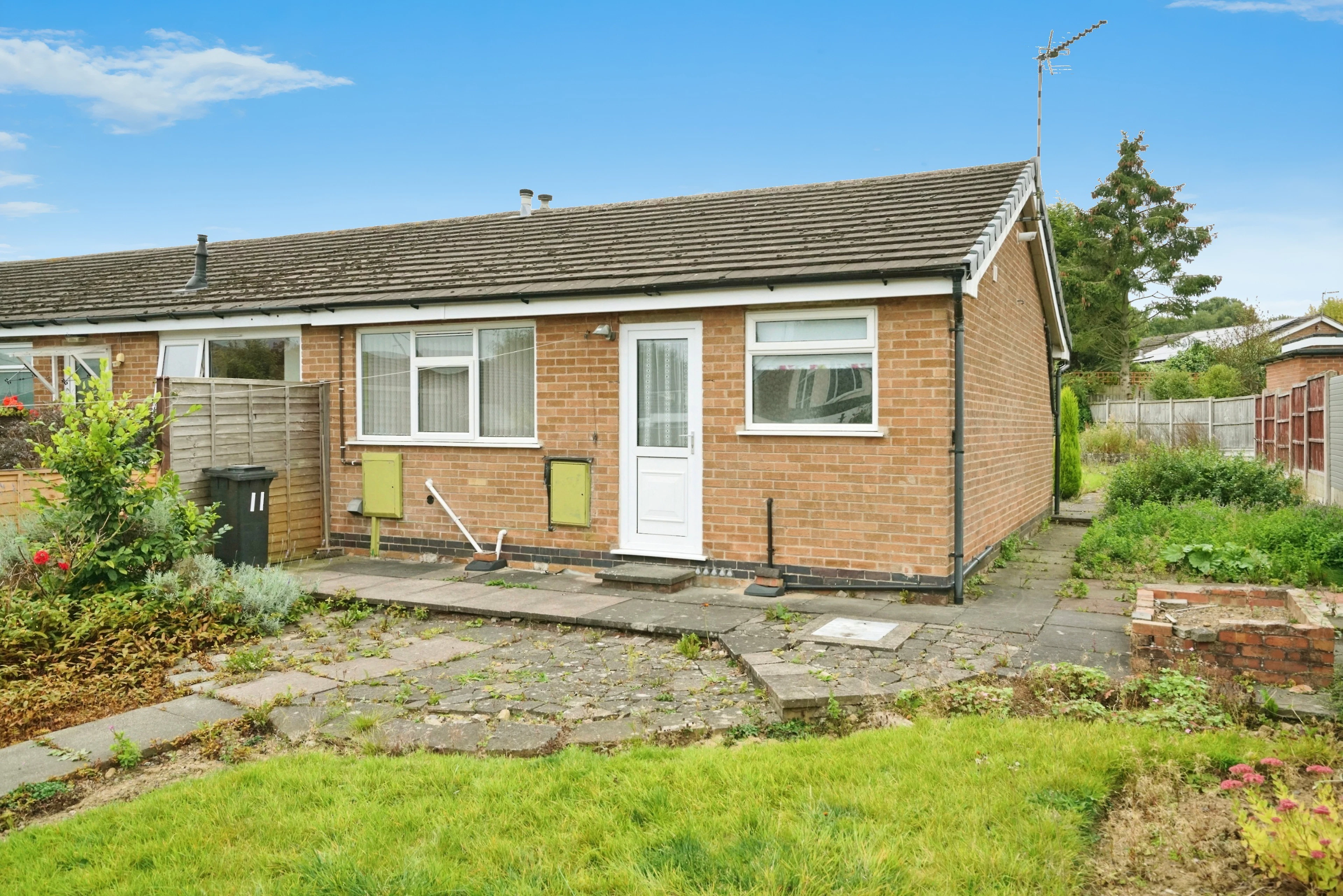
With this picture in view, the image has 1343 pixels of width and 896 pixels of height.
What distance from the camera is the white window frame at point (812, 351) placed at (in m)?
8.23

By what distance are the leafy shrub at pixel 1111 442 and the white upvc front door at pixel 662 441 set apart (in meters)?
17.9

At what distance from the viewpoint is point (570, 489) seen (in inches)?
378

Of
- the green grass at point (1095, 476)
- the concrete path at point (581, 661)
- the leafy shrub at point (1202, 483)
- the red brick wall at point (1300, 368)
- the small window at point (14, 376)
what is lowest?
the concrete path at point (581, 661)

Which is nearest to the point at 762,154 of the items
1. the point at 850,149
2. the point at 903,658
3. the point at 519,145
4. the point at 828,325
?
the point at 850,149

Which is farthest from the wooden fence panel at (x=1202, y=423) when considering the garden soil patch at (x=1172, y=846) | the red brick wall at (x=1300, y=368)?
the garden soil patch at (x=1172, y=846)

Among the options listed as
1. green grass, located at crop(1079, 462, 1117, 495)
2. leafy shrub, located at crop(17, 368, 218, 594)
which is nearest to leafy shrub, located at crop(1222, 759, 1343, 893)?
leafy shrub, located at crop(17, 368, 218, 594)

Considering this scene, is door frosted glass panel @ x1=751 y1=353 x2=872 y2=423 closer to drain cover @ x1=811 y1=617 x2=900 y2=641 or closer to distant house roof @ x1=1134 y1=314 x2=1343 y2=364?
drain cover @ x1=811 y1=617 x2=900 y2=641

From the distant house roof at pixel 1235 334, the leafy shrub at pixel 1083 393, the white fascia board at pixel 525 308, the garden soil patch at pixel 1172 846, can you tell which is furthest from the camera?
the distant house roof at pixel 1235 334

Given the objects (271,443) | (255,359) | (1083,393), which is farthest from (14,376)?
(1083,393)

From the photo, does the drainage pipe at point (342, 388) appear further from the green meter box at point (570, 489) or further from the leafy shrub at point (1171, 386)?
the leafy shrub at point (1171, 386)

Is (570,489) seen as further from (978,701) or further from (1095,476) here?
(1095,476)

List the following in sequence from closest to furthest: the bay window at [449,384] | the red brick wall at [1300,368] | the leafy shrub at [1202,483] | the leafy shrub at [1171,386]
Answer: the bay window at [449,384]
the leafy shrub at [1202,483]
the red brick wall at [1300,368]
the leafy shrub at [1171,386]

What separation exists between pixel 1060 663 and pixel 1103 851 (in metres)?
2.48

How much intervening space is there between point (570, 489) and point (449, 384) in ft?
7.00
